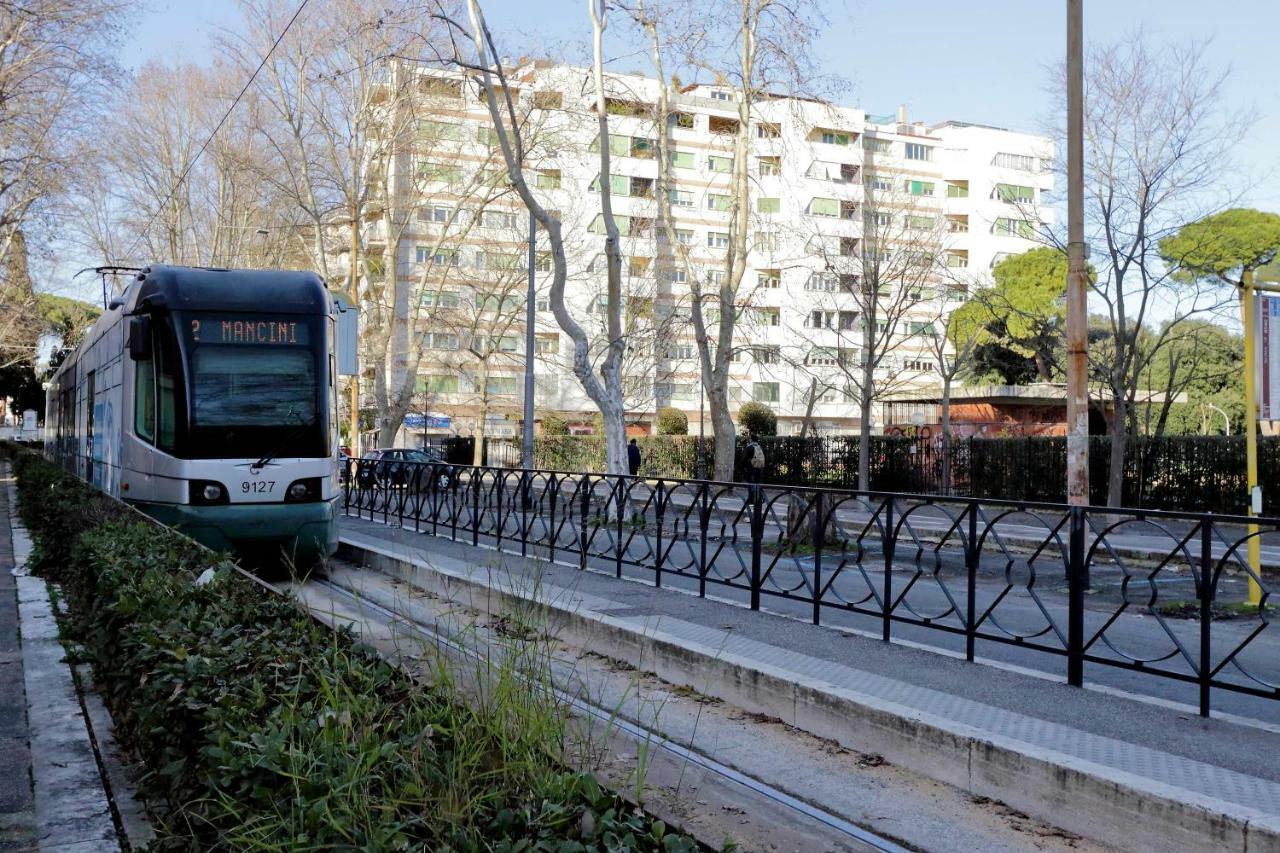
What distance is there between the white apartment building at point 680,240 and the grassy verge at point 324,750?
34578 millimetres

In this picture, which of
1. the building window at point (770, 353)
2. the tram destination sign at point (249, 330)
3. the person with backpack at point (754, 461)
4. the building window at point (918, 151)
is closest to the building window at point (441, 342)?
the building window at point (770, 353)

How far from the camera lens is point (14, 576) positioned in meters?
12.8

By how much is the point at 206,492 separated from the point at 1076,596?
872 centimetres

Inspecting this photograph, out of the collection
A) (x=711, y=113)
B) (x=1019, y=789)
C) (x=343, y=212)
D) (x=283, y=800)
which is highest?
(x=711, y=113)

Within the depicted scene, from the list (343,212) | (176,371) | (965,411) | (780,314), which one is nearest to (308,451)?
(176,371)

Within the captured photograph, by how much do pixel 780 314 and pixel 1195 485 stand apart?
39982 mm

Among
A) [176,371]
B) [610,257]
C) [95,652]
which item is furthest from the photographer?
[610,257]

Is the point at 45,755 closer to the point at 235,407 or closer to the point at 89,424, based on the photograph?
the point at 235,407

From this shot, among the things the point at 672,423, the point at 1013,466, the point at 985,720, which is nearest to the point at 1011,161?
the point at 672,423

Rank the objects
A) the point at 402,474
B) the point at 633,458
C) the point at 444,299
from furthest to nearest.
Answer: the point at 444,299
the point at 633,458
the point at 402,474

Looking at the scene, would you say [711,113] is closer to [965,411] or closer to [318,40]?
[965,411]

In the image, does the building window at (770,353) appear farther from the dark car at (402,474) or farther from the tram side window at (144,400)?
the tram side window at (144,400)

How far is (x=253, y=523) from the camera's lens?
12281 millimetres

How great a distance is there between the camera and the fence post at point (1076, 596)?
6.78 m
